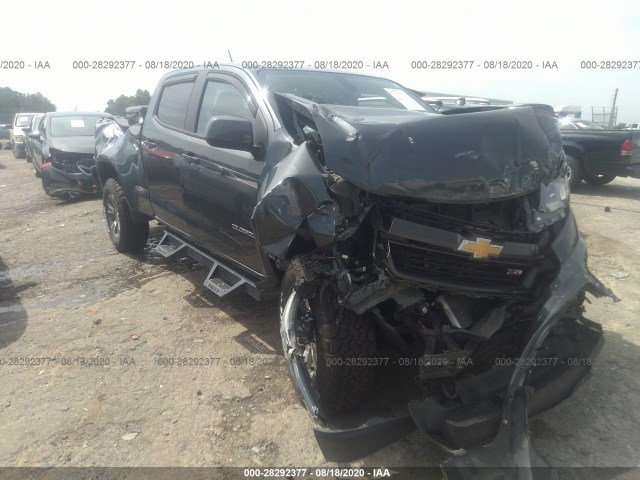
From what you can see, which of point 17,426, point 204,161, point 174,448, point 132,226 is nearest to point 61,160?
point 132,226

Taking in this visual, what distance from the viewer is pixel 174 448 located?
2639 millimetres

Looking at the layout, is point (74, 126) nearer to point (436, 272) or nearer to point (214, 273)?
point (214, 273)

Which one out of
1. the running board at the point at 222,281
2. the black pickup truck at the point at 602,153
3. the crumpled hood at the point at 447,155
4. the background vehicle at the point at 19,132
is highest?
the crumpled hood at the point at 447,155

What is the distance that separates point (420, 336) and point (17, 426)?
2.36 metres

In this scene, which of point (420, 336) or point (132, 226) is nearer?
point (420, 336)

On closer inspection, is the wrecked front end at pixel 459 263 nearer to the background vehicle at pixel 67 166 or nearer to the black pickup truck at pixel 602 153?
the black pickup truck at pixel 602 153

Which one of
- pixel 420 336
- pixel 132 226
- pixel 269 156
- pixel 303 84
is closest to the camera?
pixel 420 336

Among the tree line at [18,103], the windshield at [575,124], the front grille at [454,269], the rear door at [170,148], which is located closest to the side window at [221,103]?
the rear door at [170,148]

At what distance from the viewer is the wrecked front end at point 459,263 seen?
7.14 ft

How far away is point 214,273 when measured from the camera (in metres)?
3.88

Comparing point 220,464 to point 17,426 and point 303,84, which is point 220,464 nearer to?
point 17,426

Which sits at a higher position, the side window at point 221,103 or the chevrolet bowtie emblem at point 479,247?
the side window at point 221,103

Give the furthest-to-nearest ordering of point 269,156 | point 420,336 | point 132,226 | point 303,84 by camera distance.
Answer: point 132,226 → point 303,84 → point 269,156 → point 420,336

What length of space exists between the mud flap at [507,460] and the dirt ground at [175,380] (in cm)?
48
